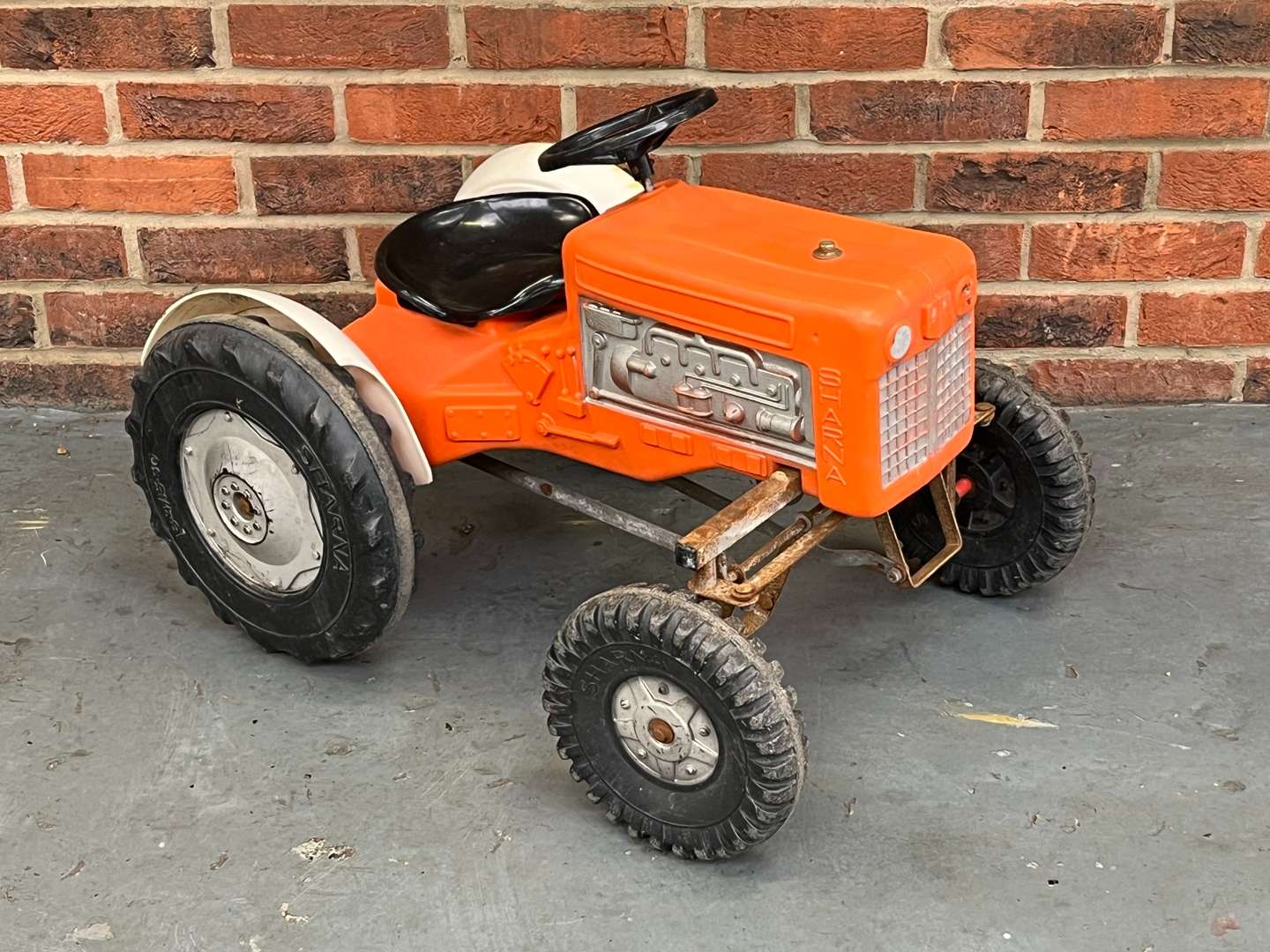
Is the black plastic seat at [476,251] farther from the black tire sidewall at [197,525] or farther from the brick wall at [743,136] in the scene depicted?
the brick wall at [743,136]

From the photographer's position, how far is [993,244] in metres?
2.82

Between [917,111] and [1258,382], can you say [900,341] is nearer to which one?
[917,111]

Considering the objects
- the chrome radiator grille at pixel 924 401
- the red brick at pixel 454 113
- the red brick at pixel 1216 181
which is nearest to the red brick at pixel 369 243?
the red brick at pixel 454 113

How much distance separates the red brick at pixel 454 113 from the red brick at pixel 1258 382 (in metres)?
1.36

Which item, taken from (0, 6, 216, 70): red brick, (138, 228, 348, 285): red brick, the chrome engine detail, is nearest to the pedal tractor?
the chrome engine detail

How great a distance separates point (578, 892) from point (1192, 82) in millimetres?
1744

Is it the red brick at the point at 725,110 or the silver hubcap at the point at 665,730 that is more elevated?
the red brick at the point at 725,110

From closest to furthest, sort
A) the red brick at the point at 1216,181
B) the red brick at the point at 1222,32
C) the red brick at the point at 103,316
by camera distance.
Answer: the red brick at the point at 1222,32
the red brick at the point at 1216,181
the red brick at the point at 103,316

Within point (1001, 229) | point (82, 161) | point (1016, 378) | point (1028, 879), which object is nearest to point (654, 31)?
point (1001, 229)

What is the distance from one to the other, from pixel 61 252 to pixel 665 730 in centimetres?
168

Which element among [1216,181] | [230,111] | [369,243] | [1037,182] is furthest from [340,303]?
[1216,181]

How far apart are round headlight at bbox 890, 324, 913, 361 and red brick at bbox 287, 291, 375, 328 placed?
4.31ft

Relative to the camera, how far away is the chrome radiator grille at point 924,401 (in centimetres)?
192

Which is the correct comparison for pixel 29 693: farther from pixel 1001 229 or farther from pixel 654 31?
pixel 1001 229
